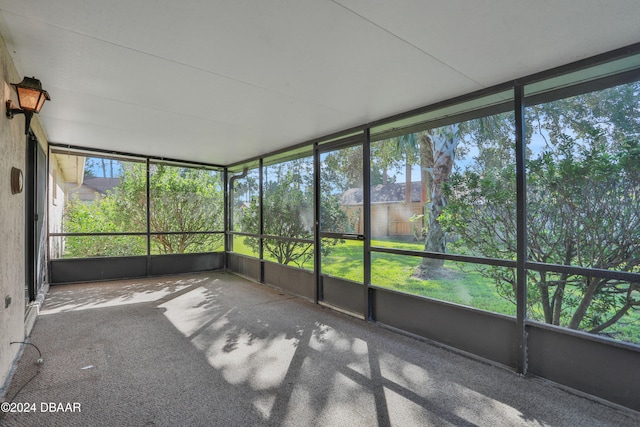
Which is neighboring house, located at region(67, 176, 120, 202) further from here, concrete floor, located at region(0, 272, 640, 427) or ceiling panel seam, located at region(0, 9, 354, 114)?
ceiling panel seam, located at region(0, 9, 354, 114)

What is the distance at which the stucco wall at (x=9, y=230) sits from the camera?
2154 millimetres

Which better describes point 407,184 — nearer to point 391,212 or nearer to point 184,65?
point 391,212

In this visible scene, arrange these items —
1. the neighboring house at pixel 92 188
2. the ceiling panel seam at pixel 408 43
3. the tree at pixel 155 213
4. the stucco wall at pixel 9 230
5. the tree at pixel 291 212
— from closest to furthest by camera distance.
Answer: the ceiling panel seam at pixel 408 43 < the stucco wall at pixel 9 230 < the tree at pixel 291 212 < the tree at pixel 155 213 < the neighboring house at pixel 92 188

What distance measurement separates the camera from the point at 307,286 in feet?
15.5

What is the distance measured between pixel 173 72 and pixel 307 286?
3322 millimetres

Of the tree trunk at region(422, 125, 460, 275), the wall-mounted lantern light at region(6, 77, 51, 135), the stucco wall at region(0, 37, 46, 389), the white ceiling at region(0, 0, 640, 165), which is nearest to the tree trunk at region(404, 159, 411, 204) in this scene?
the tree trunk at region(422, 125, 460, 275)

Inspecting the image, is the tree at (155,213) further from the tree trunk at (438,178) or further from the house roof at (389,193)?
the tree trunk at (438,178)

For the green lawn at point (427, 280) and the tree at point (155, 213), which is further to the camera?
the tree at point (155, 213)

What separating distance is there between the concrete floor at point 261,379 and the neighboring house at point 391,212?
3.68 feet

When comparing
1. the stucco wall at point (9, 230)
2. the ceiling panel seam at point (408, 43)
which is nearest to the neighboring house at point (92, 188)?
the stucco wall at point (9, 230)

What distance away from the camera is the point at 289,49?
2156 mm

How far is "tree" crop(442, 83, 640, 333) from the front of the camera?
2184mm

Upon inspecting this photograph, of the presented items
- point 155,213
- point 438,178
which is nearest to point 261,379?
point 438,178

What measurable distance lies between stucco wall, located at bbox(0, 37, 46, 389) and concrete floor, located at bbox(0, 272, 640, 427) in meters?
0.29
